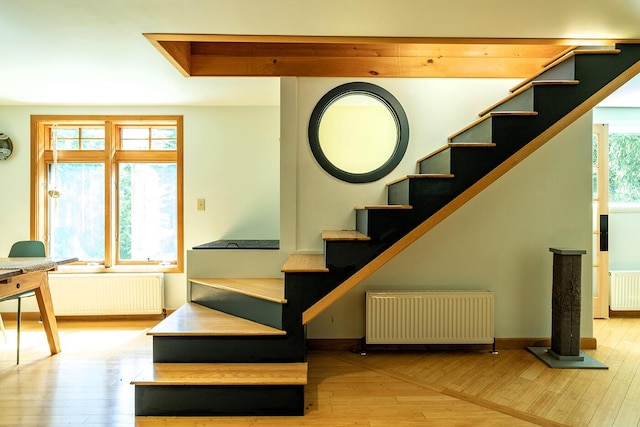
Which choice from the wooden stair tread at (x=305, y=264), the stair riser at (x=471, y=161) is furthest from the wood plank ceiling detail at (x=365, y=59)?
the wooden stair tread at (x=305, y=264)

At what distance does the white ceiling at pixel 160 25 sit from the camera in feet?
6.59

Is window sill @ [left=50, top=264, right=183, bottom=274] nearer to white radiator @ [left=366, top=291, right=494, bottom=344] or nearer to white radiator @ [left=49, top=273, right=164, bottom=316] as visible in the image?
white radiator @ [left=49, top=273, right=164, bottom=316]

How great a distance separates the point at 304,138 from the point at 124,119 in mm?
2189

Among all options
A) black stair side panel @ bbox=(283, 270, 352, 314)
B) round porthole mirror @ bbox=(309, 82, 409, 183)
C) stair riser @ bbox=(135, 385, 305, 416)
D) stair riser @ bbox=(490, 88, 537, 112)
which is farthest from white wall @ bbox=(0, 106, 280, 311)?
stair riser @ bbox=(490, 88, 537, 112)

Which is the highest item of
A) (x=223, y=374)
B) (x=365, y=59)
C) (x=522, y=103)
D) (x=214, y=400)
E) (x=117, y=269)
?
(x=365, y=59)

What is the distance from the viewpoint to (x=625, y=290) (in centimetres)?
400

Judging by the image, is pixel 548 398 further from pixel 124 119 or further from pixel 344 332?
pixel 124 119

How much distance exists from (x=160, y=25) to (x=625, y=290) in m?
5.12

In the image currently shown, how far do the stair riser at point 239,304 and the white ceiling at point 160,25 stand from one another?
70.5 inches

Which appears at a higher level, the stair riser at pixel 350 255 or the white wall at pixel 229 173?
the white wall at pixel 229 173

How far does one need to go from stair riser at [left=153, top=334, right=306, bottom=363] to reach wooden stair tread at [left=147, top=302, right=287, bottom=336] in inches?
1.6

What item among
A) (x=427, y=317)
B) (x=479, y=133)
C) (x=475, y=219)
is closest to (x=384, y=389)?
(x=427, y=317)

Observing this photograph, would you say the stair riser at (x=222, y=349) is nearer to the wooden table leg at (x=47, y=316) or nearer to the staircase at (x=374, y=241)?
the staircase at (x=374, y=241)

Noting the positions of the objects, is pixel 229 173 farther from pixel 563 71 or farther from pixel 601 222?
pixel 601 222
